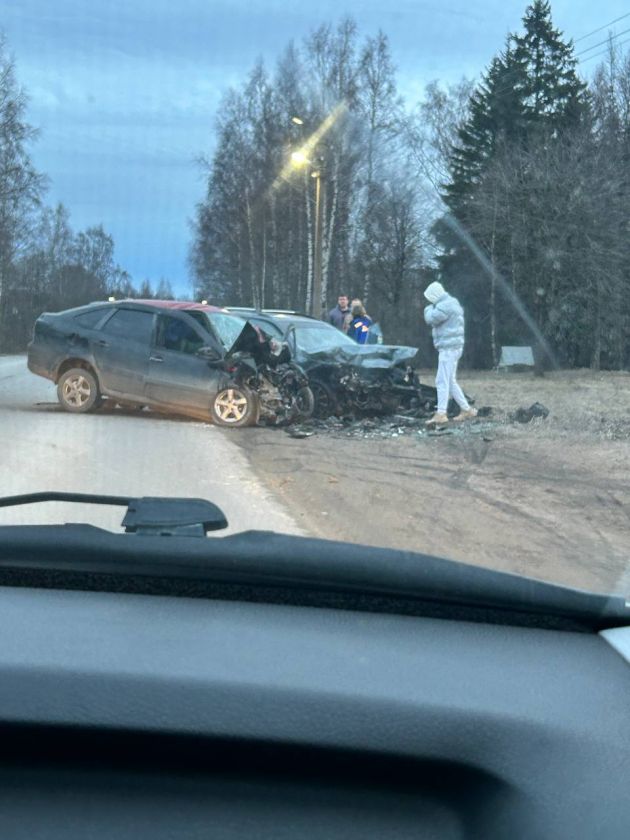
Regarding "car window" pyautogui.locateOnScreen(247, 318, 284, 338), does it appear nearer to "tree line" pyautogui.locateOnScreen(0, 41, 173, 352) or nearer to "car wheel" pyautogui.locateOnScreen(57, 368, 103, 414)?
"car wheel" pyautogui.locateOnScreen(57, 368, 103, 414)

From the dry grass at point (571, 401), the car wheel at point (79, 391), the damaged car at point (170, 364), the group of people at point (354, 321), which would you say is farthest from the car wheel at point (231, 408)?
the group of people at point (354, 321)

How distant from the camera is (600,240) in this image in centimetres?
2928

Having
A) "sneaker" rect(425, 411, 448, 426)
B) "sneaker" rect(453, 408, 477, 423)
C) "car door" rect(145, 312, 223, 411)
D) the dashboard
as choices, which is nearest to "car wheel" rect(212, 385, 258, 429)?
"car door" rect(145, 312, 223, 411)

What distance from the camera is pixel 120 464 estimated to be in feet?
30.9

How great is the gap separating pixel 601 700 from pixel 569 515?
21.0 ft

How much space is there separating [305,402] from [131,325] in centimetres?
256

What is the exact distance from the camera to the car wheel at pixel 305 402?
1396cm

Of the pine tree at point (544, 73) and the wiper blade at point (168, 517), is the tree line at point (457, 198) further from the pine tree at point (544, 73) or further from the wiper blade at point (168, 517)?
the wiper blade at point (168, 517)

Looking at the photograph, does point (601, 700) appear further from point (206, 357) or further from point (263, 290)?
point (263, 290)

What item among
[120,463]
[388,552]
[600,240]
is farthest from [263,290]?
[388,552]

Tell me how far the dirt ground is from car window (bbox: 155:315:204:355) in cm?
141

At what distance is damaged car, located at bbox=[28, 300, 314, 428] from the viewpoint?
13.4 m

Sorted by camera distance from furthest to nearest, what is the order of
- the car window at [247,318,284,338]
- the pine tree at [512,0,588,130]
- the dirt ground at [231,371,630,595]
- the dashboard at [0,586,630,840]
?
the pine tree at [512,0,588,130]
the car window at [247,318,284,338]
the dirt ground at [231,371,630,595]
the dashboard at [0,586,630,840]

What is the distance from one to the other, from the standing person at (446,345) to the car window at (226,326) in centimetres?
263
